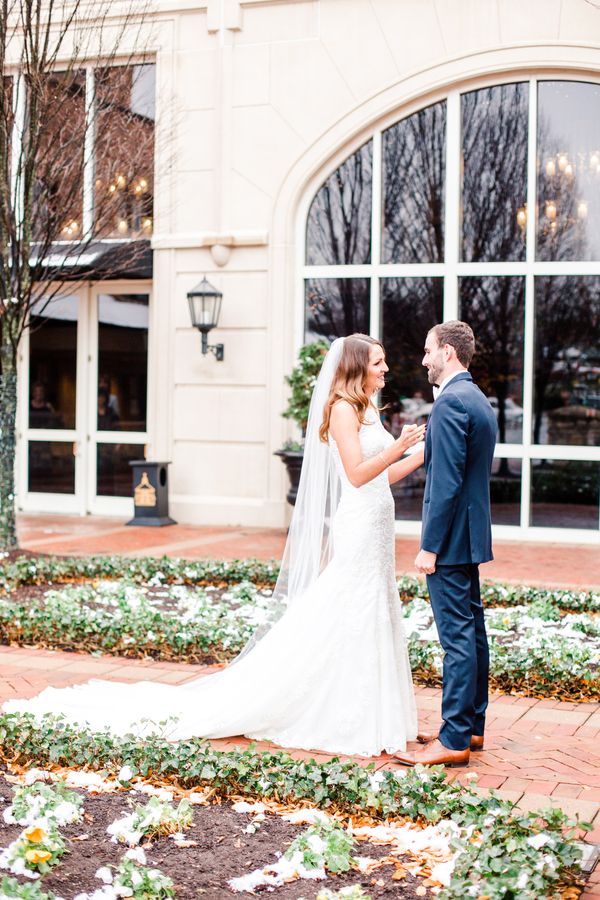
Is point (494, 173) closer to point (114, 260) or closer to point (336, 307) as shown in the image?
point (336, 307)

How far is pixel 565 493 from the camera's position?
1176cm

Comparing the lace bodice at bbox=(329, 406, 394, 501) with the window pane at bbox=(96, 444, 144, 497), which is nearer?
the lace bodice at bbox=(329, 406, 394, 501)

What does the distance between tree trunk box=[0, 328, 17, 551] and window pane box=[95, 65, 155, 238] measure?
1.39 m

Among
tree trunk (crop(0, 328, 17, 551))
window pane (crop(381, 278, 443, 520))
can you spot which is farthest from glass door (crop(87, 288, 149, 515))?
tree trunk (crop(0, 328, 17, 551))

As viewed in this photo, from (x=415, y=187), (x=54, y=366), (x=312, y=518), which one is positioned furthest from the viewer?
(x=54, y=366)

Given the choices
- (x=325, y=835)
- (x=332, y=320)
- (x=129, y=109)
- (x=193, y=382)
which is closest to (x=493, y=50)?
(x=332, y=320)

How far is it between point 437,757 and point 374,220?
901cm

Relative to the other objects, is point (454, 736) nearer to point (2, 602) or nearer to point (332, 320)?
point (2, 602)

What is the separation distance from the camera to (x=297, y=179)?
40.5 ft

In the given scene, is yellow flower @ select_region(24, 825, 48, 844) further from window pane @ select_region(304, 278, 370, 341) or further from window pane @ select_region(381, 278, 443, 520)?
window pane @ select_region(304, 278, 370, 341)

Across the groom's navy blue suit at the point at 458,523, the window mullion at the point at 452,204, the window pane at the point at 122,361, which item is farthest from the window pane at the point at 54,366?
the groom's navy blue suit at the point at 458,523

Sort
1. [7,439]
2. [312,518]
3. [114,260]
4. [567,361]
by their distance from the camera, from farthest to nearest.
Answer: [114,260] < [567,361] < [7,439] < [312,518]

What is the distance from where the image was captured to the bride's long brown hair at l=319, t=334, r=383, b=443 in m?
4.57

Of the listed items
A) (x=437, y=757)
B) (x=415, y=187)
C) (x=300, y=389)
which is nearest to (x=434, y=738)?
(x=437, y=757)
